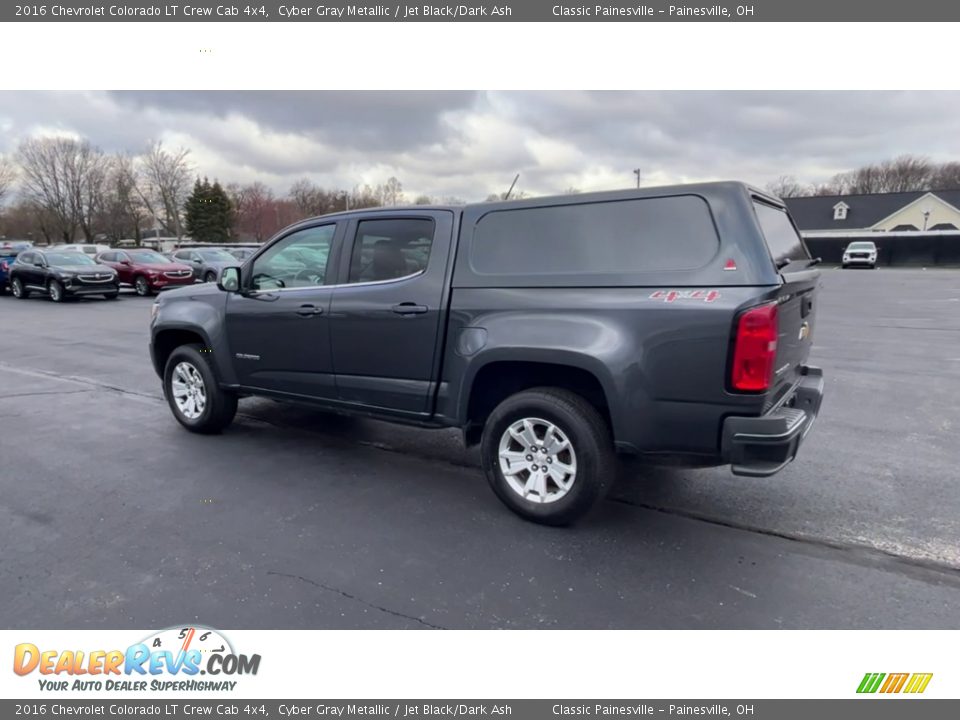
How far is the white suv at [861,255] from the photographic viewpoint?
37.7m

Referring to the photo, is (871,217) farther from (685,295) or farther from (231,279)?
(231,279)

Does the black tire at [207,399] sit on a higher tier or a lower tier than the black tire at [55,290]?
lower

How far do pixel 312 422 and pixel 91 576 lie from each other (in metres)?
2.82

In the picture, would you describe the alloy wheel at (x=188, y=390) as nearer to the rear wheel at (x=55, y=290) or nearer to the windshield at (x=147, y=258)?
the rear wheel at (x=55, y=290)

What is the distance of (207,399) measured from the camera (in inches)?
205

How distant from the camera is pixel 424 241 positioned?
13.4 ft

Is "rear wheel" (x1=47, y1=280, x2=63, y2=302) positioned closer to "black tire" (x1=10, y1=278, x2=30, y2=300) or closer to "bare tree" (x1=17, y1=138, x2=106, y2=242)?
"black tire" (x1=10, y1=278, x2=30, y2=300)

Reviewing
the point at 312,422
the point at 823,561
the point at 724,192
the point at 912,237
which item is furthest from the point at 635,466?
the point at 912,237

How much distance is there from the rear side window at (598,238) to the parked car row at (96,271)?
15157 millimetres

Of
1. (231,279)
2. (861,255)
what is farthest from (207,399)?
(861,255)

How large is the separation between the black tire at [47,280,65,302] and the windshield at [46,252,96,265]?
2.39 ft

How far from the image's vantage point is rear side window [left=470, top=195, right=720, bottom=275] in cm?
309

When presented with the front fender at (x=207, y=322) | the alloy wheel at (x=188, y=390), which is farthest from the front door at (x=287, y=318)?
the alloy wheel at (x=188, y=390)

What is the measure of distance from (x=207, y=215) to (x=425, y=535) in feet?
218
